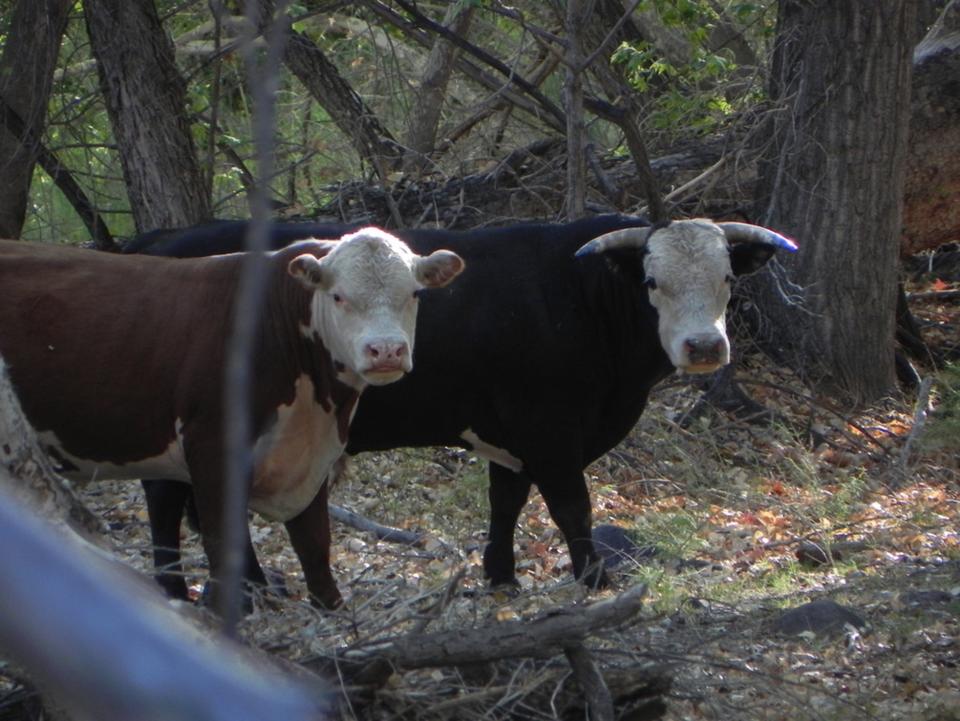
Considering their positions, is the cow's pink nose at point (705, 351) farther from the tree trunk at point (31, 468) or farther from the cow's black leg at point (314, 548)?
the tree trunk at point (31, 468)

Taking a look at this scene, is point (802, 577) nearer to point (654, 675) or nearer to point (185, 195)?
point (654, 675)

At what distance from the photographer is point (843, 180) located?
1001 centimetres

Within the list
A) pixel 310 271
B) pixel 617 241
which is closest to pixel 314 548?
pixel 310 271

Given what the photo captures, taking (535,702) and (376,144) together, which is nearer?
(535,702)

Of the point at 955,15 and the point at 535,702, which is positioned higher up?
the point at 955,15

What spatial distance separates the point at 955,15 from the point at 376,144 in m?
4.79

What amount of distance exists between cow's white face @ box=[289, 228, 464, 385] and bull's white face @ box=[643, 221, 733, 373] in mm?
1234

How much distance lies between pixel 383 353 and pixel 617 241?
1.77 meters

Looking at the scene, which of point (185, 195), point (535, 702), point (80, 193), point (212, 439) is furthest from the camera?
point (80, 193)

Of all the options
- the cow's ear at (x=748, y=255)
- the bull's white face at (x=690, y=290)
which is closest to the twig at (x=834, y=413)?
the cow's ear at (x=748, y=255)

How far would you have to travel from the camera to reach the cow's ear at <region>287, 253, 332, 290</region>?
5.33 metres

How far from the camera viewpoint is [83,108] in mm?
9992

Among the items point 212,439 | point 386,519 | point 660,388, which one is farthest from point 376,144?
point 212,439

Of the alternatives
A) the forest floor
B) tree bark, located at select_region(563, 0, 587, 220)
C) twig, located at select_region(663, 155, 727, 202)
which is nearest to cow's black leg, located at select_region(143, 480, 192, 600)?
the forest floor
